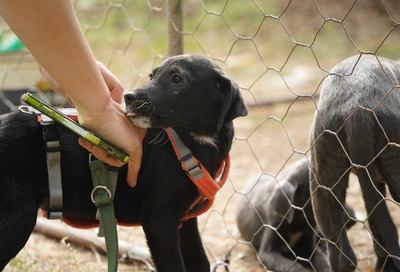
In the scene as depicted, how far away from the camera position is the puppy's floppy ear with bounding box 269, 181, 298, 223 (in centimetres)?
343

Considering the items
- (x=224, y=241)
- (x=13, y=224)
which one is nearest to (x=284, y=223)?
(x=224, y=241)

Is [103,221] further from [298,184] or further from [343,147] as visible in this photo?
[298,184]

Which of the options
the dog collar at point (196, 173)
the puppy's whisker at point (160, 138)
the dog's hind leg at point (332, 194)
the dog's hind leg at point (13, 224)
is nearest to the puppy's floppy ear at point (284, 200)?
the dog's hind leg at point (332, 194)

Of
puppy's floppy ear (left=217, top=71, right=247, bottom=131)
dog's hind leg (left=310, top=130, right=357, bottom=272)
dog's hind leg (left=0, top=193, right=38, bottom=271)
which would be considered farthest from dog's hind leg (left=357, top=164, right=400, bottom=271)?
dog's hind leg (left=0, top=193, right=38, bottom=271)

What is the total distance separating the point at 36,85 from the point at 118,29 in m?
3.52

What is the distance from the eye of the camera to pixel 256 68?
7.02 metres

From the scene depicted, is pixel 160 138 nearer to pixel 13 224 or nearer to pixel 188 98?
pixel 188 98

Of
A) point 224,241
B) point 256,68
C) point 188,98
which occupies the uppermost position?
point 188,98

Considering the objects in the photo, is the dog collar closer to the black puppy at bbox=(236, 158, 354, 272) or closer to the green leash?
the green leash

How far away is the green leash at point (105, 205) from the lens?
8.57ft

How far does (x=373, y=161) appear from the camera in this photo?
262cm

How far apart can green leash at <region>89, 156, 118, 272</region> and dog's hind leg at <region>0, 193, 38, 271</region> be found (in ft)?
0.79

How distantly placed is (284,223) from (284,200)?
15cm

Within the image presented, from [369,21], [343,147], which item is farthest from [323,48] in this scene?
[343,147]
